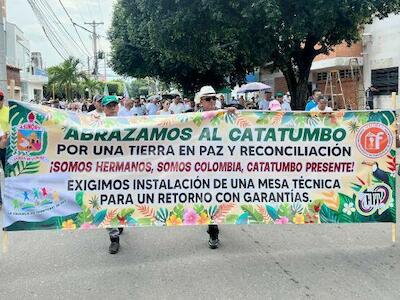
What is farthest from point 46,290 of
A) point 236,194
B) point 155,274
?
point 236,194

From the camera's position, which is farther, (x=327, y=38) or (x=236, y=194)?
(x=327, y=38)

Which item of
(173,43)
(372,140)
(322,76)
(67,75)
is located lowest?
(372,140)

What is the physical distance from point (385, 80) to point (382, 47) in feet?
4.66

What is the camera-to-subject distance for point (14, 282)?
4.42 meters

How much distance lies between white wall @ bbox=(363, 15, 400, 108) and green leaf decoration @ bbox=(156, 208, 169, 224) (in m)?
17.0

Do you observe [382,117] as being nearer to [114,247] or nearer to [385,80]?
[114,247]

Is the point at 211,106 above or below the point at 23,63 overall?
below

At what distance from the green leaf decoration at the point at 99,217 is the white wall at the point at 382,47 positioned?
1736 cm

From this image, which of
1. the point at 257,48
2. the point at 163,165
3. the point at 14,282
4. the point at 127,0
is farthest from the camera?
the point at 127,0

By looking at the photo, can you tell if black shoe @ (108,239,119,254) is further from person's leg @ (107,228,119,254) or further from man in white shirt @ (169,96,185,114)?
man in white shirt @ (169,96,185,114)

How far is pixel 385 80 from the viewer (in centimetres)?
2117

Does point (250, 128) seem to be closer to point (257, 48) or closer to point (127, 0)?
point (257, 48)

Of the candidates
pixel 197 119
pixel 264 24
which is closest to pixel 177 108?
pixel 264 24

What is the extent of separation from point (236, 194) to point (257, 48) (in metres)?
11.0
